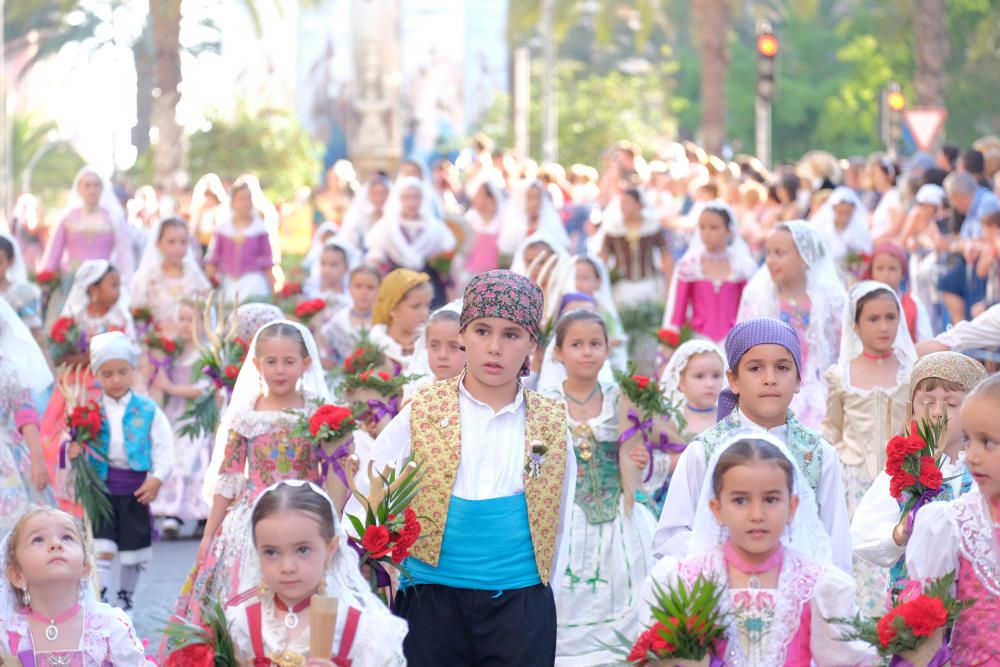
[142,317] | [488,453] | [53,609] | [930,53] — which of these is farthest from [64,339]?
[930,53]

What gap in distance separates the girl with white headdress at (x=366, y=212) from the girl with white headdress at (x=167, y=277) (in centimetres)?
504

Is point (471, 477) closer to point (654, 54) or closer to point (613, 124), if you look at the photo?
point (613, 124)

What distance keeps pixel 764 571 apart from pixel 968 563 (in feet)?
1.97

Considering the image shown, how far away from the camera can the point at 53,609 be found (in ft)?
20.2

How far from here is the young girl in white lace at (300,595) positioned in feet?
17.8

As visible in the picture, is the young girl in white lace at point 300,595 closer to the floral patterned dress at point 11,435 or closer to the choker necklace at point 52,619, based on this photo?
the choker necklace at point 52,619

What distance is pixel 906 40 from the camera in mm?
42062

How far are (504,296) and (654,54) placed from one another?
6270 cm

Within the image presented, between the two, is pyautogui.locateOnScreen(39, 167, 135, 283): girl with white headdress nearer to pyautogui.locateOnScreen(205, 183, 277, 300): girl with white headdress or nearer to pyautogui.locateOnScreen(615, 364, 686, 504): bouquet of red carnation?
pyautogui.locateOnScreen(205, 183, 277, 300): girl with white headdress

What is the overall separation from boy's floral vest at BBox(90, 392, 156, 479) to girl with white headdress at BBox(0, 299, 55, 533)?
24.9 inches

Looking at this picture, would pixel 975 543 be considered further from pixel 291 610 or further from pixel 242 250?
pixel 242 250

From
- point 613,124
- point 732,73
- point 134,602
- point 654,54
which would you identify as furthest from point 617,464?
point 654,54

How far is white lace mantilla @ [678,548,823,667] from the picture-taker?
17.5 feet

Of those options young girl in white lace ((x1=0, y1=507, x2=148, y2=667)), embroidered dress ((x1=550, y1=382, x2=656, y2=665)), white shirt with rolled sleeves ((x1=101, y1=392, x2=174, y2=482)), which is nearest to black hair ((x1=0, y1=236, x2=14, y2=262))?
white shirt with rolled sleeves ((x1=101, y1=392, x2=174, y2=482))
